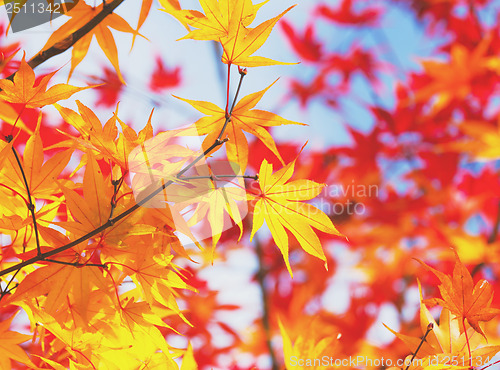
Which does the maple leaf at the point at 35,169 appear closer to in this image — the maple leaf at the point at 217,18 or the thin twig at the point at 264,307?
the maple leaf at the point at 217,18

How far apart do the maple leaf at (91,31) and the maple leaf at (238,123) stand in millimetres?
110

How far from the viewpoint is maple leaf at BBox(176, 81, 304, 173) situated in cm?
39

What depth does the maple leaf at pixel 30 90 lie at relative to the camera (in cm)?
36

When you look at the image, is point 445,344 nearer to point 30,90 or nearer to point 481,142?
point 30,90

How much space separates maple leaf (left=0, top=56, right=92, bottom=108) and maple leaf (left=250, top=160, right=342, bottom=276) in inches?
7.4

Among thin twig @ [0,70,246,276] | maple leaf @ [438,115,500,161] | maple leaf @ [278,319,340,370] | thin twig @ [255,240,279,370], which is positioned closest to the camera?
thin twig @ [0,70,246,276]

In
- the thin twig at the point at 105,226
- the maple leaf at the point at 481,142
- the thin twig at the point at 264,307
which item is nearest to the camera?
the thin twig at the point at 105,226

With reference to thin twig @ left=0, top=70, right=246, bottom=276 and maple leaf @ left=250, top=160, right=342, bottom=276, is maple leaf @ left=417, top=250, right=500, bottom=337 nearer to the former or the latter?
maple leaf @ left=250, top=160, right=342, bottom=276

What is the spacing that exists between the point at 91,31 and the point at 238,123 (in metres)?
0.18

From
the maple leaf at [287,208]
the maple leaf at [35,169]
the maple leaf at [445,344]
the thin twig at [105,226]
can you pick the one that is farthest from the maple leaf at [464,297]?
the maple leaf at [35,169]

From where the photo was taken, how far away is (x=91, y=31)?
1.43 feet

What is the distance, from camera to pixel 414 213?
5.09ft

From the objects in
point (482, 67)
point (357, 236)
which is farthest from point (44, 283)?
point (482, 67)

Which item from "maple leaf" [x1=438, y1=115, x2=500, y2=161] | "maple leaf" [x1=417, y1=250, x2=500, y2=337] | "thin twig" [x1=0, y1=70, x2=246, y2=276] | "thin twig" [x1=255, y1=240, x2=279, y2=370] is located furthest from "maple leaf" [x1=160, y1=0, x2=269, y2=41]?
"maple leaf" [x1=438, y1=115, x2=500, y2=161]
